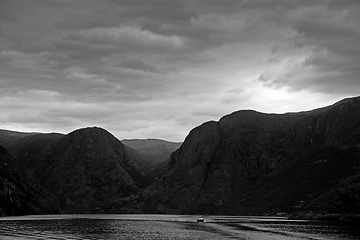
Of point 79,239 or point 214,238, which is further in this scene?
point 214,238

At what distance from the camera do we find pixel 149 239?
467 feet

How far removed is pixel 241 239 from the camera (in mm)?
143000

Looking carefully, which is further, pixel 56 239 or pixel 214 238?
pixel 214 238

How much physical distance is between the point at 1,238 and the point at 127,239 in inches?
1492

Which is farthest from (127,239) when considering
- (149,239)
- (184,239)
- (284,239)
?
(284,239)

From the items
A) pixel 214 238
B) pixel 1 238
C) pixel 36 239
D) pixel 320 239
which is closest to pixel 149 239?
pixel 214 238

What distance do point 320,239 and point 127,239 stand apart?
6054cm

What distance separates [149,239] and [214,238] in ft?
70.7

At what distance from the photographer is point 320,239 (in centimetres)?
14000

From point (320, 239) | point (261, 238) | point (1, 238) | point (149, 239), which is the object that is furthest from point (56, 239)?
point (320, 239)

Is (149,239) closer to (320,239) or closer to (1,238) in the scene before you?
(1,238)

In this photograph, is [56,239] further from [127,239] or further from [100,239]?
[127,239]

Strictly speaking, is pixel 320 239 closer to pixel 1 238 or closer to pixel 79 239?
pixel 79 239

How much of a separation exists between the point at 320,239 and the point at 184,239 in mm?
42556
